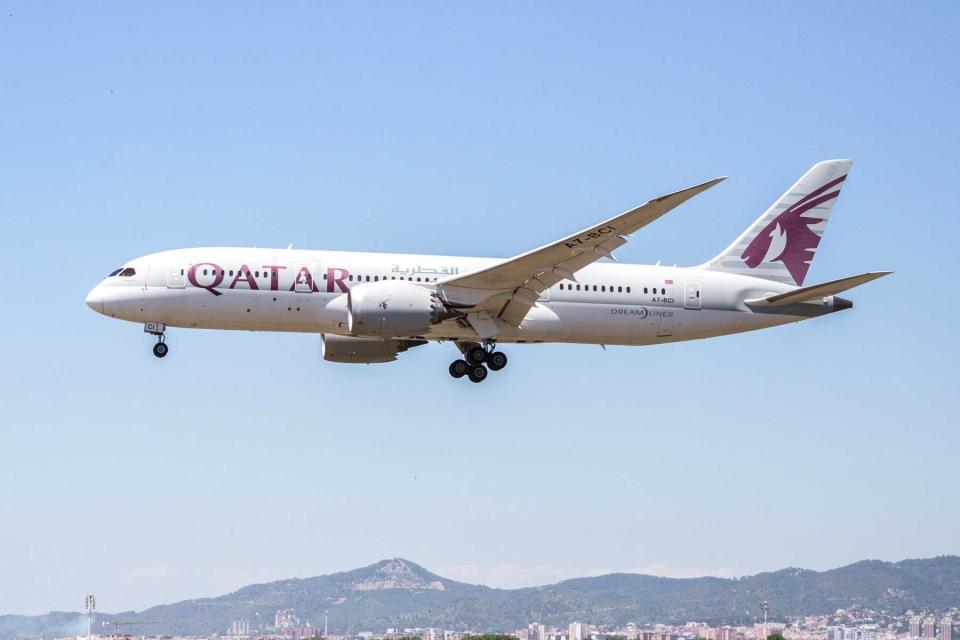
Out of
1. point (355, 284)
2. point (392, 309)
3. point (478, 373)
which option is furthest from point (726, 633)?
point (392, 309)

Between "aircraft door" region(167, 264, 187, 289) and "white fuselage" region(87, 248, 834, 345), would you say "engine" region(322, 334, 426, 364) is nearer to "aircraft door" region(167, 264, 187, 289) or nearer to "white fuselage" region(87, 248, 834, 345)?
"white fuselage" region(87, 248, 834, 345)

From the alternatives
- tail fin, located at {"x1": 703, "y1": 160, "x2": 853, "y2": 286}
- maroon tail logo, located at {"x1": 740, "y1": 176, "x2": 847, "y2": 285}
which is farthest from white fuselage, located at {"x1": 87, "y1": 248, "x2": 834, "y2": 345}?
maroon tail logo, located at {"x1": 740, "y1": 176, "x2": 847, "y2": 285}

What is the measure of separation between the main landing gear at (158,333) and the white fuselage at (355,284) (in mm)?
242

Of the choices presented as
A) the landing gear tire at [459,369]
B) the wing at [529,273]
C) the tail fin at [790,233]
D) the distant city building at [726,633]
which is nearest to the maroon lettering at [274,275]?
the wing at [529,273]

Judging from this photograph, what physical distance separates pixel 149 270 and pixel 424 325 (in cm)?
921

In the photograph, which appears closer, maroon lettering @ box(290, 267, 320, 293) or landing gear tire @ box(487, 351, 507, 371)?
maroon lettering @ box(290, 267, 320, 293)

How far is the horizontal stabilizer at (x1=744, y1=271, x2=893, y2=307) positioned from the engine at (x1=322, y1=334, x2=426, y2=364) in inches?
491

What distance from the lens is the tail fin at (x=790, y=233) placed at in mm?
48000

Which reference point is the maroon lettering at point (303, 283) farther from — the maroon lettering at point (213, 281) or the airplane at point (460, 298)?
the maroon lettering at point (213, 281)

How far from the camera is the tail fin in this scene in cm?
4800

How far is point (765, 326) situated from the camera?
46.6 m

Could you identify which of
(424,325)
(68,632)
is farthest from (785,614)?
(424,325)

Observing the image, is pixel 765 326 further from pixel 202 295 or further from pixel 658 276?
pixel 202 295

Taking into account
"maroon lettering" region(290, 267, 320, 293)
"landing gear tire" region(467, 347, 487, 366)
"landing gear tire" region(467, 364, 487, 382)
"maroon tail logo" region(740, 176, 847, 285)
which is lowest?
"landing gear tire" region(467, 364, 487, 382)
